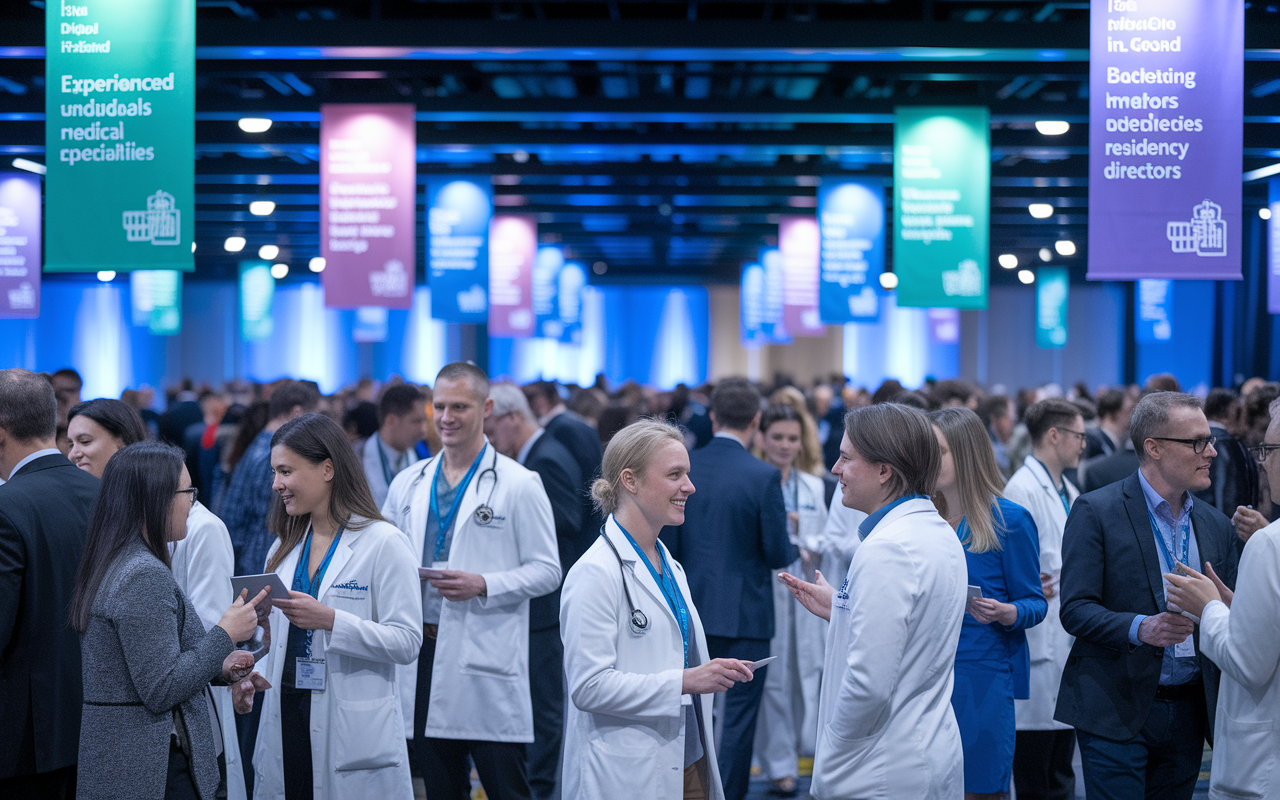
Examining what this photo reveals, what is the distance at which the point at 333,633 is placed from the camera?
128 inches

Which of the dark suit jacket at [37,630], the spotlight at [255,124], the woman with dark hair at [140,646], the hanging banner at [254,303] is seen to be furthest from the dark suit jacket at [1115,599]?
the hanging banner at [254,303]

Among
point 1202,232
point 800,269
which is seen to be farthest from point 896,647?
point 800,269

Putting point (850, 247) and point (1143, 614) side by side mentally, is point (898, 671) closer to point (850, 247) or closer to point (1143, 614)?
point (1143, 614)

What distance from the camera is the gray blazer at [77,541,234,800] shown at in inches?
112

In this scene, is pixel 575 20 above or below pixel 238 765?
above

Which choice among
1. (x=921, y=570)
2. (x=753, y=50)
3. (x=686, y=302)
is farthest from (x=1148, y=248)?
(x=686, y=302)

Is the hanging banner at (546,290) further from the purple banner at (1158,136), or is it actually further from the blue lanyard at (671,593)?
the blue lanyard at (671,593)

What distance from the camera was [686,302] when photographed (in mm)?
29922

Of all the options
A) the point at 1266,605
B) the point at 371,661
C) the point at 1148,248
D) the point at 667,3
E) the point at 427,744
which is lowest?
the point at 427,744

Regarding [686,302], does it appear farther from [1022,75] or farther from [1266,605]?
[1266,605]

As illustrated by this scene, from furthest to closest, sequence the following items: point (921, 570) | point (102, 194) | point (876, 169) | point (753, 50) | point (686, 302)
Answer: point (686, 302) < point (876, 169) < point (753, 50) < point (102, 194) < point (921, 570)

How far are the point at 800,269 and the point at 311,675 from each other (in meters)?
11.6

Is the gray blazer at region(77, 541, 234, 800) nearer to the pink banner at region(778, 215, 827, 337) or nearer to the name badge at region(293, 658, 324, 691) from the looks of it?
the name badge at region(293, 658, 324, 691)

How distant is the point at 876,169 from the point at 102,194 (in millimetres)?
9581
